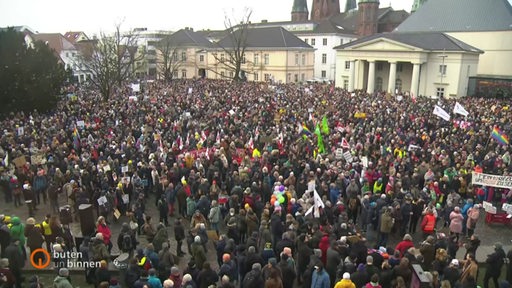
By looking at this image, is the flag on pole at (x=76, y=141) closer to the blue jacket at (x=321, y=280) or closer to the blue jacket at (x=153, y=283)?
the blue jacket at (x=153, y=283)

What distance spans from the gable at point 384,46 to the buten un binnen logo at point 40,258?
46232mm

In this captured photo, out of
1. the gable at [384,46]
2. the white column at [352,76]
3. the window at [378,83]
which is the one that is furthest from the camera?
the window at [378,83]

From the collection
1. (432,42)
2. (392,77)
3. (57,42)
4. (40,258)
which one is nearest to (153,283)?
(40,258)

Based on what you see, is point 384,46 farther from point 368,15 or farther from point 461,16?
point 368,15

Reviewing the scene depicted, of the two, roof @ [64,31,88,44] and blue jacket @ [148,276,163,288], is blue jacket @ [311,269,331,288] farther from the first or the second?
roof @ [64,31,88,44]

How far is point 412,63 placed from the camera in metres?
50.0

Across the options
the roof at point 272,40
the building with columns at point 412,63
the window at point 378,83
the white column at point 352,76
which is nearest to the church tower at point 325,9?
the roof at point 272,40

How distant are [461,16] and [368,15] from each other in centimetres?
2586

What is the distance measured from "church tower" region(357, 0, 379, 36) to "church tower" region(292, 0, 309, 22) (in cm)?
2389

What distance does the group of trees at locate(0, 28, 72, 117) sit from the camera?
27.1m

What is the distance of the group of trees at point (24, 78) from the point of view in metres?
27.1

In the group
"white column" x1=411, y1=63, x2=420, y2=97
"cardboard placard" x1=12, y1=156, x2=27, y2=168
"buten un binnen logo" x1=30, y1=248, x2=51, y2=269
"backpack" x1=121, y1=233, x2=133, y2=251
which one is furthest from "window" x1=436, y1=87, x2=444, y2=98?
"buten un binnen logo" x1=30, y1=248, x2=51, y2=269

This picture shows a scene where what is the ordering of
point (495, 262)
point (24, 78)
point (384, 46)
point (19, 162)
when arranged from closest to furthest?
point (495, 262), point (19, 162), point (24, 78), point (384, 46)

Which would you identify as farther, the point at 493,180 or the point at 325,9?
the point at 325,9
